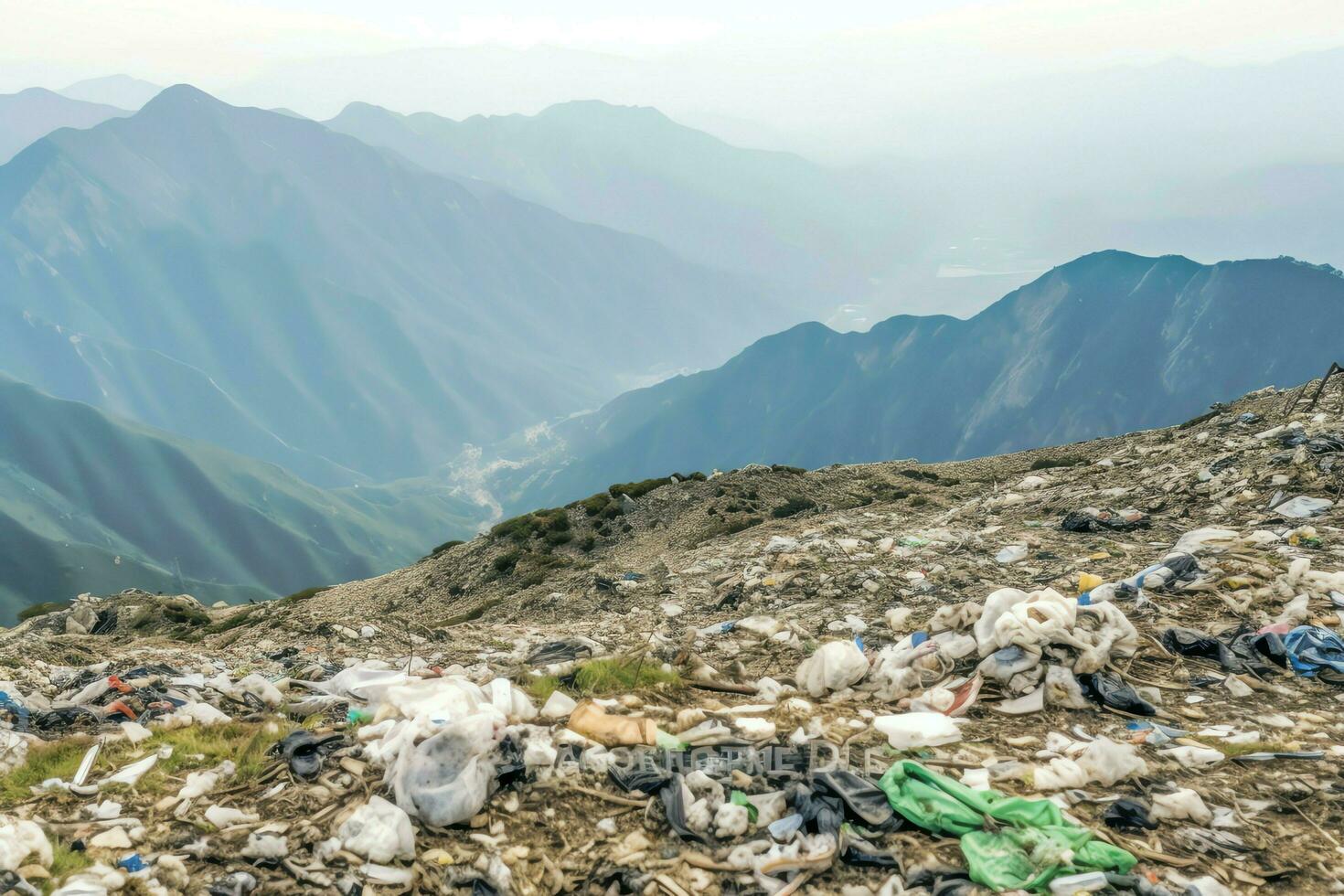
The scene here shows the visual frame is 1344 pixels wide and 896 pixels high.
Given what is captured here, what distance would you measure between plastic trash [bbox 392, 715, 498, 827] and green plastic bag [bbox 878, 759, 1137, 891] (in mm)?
2878

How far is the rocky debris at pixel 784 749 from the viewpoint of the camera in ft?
15.3

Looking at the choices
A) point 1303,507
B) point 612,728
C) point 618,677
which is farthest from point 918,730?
point 1303,507

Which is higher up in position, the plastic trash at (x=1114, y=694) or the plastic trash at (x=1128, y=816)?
the plastic trash at (x=1128, y=816)

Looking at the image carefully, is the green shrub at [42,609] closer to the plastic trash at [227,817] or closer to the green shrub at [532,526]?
the green shrub at [532,526]

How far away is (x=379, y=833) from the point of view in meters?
4.88

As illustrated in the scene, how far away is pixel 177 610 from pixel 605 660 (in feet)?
76.7

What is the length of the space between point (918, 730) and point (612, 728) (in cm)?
261

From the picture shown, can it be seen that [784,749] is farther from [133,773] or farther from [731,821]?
[133,773]

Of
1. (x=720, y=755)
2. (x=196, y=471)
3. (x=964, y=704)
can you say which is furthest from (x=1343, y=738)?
(x=196, y=471)

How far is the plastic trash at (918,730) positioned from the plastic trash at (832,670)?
1.08 m

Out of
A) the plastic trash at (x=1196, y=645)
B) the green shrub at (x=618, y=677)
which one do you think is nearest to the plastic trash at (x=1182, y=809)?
the plastic trash at (x=1196, y=645)

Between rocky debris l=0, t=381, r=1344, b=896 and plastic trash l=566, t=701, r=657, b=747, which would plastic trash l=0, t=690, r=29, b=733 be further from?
plastic trash l=566, t=701, r=657, b=747

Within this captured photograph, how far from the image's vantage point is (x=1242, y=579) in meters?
9.34

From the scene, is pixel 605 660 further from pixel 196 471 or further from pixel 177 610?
pixel 196 471
